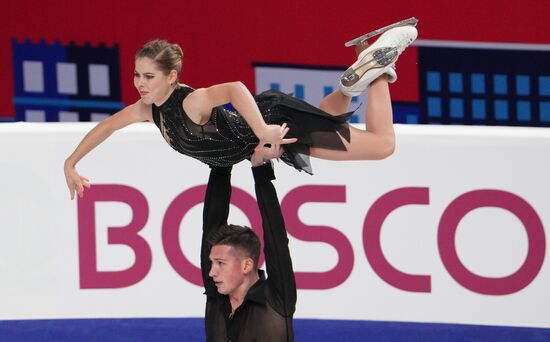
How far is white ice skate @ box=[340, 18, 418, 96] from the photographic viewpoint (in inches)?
189

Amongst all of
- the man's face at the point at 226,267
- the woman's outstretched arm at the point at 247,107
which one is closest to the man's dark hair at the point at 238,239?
the man's face at the point at 226,267

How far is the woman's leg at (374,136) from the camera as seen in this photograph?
4805mm

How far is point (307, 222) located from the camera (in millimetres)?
6312

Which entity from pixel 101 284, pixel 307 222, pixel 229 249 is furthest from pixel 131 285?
pixel 229 249

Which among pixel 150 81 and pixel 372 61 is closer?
pixel 150 81

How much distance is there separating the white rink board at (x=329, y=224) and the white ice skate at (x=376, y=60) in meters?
1.35

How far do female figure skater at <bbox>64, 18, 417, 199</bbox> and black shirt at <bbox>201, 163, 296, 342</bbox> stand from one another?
0.14 meters

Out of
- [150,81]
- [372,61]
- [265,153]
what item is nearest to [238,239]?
[265,153]

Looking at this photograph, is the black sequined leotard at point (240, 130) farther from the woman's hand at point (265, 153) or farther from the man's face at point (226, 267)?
the man's face at point (226, 267)

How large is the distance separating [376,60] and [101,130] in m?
1.11

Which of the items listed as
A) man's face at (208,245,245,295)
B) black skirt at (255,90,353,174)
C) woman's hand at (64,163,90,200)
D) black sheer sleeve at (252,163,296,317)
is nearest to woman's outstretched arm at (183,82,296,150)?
black sheer sleeve at (252,163,296,317)

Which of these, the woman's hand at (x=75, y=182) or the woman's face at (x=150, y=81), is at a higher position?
the woman's face at (x=150, y=81)

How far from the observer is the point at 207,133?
182 inches

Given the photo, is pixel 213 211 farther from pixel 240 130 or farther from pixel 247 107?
pixel 247 107
